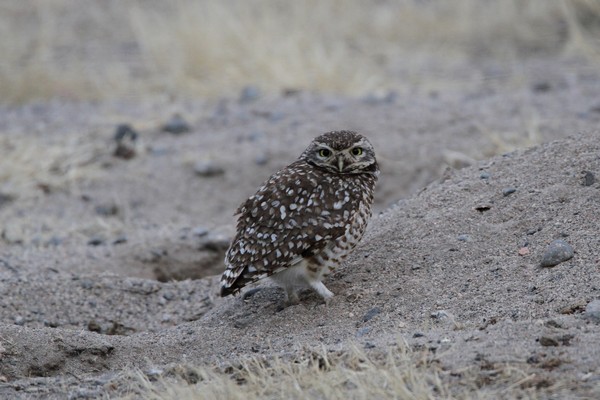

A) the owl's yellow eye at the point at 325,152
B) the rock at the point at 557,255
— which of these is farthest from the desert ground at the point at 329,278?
the owl's yellow eye at the point at 325,152

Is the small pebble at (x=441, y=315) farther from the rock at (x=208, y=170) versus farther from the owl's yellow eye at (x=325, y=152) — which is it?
the rock at (x=208, y=170)

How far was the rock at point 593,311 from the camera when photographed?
4.18 m

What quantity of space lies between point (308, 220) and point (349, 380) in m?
1.43

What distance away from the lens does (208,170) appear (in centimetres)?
924

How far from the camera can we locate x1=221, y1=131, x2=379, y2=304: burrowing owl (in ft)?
16.5

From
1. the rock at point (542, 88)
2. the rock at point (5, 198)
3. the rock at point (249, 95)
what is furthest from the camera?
the rock at point (249, 95)

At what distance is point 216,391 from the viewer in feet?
12.6

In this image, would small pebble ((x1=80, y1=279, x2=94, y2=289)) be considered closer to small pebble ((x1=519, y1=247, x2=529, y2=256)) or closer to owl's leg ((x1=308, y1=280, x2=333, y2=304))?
owl's leg ((x1=308, y1=280, x2=333, y2=304))

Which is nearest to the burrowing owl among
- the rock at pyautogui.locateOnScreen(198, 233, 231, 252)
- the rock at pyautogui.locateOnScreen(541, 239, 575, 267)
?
the rock at pyautogui.locateOnScreen(541, 239, 575, 267)

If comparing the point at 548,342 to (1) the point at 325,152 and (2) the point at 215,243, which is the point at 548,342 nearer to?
(1) the point at 325,152

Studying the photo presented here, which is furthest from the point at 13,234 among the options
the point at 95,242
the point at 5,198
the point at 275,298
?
the point at 275,298

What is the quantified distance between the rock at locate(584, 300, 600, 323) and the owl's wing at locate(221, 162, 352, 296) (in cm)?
139

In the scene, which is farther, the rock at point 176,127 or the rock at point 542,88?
the rock at point 542,88

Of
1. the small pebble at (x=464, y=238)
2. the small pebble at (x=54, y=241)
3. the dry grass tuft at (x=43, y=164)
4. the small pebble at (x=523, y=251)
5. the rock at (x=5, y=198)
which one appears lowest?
the rock at (x=5, y=198)
